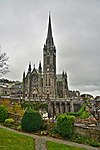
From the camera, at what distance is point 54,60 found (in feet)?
335

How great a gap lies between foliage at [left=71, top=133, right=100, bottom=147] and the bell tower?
6904 cm

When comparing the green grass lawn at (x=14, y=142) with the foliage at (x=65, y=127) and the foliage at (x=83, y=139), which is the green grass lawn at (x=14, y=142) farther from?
the foliage at (x=83, y=139)

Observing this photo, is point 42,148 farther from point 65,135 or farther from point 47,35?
point 47,35

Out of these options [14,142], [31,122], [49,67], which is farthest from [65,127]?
[49,67]

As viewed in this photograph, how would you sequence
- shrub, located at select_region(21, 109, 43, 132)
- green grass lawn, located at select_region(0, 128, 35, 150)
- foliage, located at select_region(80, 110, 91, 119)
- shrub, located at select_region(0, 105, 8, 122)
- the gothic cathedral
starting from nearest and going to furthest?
1. green grass lawn, located at select_region(0, 128, 35, 150)
2. shrub, located at select_region(21, 109, 43, 132)
3. shrub, located at select_region(0, 105, 8, 122)
4. foliage, located at select_region(80, 110, 91, 119)
5. the gothic cathedral

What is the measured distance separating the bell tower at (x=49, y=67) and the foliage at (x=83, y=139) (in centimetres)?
6904

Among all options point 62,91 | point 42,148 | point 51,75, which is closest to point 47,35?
point 51,75

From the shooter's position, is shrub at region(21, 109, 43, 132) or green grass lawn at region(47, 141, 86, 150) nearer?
green grass lawn at region(47, 141, 86, 150)

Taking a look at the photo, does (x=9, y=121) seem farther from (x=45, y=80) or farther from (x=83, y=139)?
(x=45, y=80)

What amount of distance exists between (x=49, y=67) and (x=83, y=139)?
74779 mm

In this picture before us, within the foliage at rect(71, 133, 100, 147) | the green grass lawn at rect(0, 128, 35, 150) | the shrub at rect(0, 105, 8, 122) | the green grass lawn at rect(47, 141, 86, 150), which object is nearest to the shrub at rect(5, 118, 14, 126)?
the shrub at rect(0, 105, 8, 122)

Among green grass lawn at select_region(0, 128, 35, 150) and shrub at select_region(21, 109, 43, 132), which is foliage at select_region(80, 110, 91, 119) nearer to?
shrub at select_region(21, 109, 43, 132)

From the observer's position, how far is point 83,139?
24.1 meters

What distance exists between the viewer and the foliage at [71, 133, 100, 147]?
75.9ft
